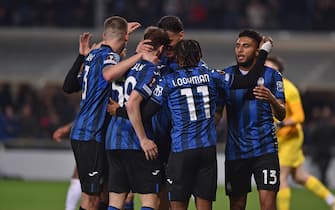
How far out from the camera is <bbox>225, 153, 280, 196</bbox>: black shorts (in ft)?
38.5

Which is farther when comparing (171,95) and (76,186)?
(76,186)

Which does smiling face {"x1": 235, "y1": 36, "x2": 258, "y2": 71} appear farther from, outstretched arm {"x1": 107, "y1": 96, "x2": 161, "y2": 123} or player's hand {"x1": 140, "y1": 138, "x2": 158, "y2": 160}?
player's hand {"x1": 140, "y1": 138, "x2": 158, "y2": 160}

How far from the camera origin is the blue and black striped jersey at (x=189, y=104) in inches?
447

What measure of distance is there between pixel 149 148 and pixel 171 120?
0.42m

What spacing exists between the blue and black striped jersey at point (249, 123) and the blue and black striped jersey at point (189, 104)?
1.45ft

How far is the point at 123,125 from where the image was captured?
1176 centimetres

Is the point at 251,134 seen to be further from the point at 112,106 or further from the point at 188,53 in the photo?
the point at 112,106

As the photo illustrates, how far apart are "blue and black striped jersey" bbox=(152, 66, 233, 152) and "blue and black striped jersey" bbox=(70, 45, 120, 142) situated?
2.65 feet

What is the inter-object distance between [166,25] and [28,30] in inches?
802

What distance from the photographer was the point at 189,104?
11.3m

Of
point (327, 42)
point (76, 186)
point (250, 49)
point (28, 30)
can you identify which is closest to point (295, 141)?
point (76, 186)

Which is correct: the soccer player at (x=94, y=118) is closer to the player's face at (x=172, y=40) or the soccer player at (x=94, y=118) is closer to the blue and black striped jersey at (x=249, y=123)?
the player's face at (x=172, y=40)

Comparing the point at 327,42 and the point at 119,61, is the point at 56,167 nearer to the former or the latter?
the point at 327,42

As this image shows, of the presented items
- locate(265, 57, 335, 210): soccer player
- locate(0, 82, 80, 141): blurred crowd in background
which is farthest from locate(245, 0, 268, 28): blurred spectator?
locate(265, 57, 335, 210): soccer player
